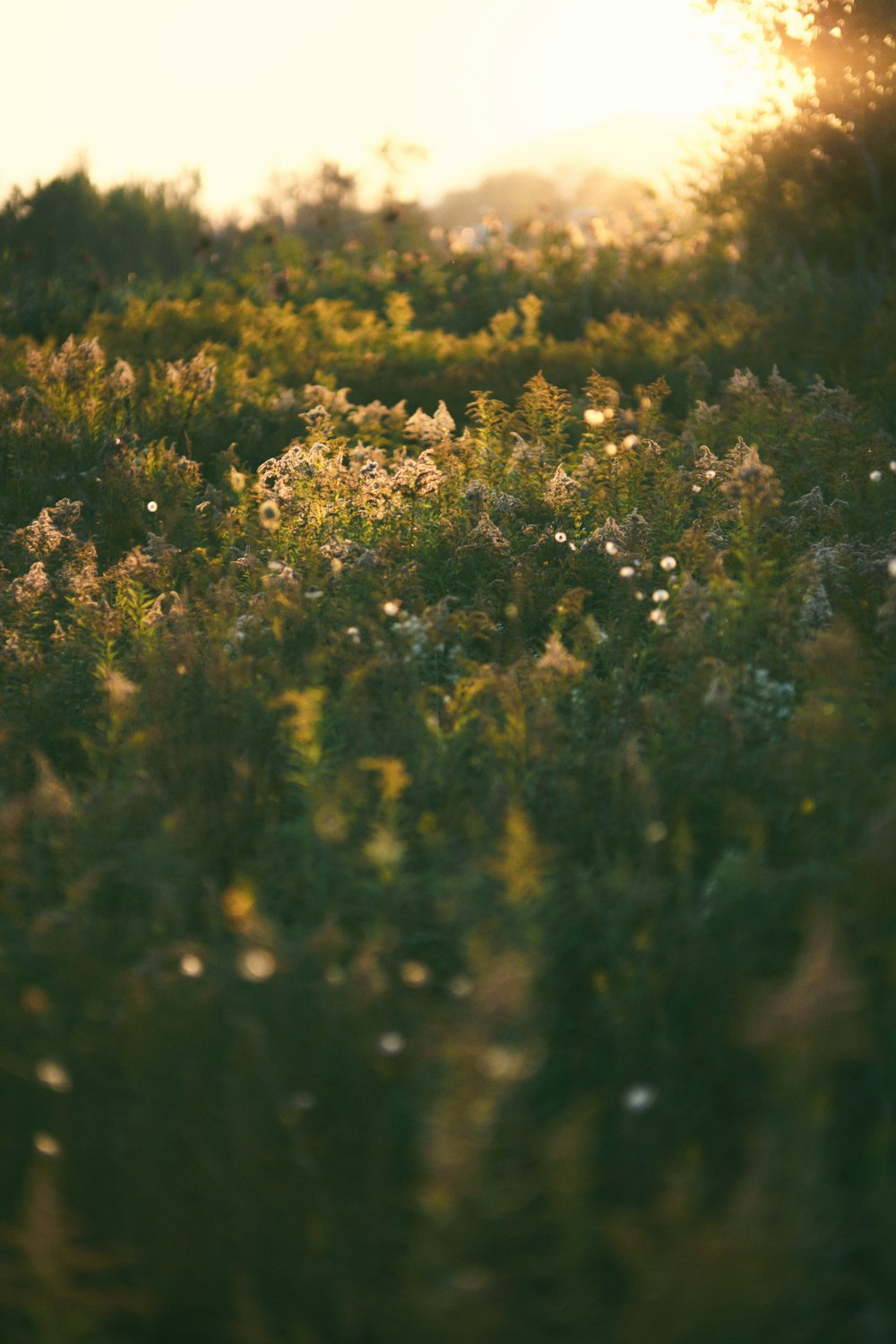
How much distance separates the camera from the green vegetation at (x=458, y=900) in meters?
1.76

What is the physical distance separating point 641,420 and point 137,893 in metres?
4.69

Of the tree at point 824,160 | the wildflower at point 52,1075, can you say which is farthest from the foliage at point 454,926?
the tree at point 824,160

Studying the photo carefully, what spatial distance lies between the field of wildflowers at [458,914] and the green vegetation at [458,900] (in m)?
0.01

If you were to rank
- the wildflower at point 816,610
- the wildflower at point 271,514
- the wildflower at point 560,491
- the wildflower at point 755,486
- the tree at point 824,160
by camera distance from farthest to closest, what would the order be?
the tree at point 824,160
the wildflower at point 560,491
the wildflower at point 271,514
the wildflower at point 755,486
the wildflower at point 816,610

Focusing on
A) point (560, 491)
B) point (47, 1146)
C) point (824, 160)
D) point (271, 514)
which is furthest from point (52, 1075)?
point (824, 160)

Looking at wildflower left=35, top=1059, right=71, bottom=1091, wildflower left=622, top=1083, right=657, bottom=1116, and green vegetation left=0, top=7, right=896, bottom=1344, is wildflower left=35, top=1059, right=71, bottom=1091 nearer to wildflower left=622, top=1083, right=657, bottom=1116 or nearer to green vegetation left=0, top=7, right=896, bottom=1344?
green vegetation left=0, top=7, right=896, bottom=1344

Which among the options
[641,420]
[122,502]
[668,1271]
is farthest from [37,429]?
[668,1271]

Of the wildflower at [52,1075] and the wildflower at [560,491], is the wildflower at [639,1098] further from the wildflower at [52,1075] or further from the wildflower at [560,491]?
the wildflower at [560,491]

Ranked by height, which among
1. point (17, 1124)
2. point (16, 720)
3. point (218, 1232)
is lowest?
point (218, 1232)

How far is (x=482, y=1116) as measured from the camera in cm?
166

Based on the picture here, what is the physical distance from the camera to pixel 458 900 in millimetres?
2295

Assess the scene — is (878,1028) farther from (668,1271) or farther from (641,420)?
(641,420)

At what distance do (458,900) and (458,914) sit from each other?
0.04 m

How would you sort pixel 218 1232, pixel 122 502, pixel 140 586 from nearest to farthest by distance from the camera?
1. pixel 218 1232
2. pixel 140 586
3. pixel 122 502
